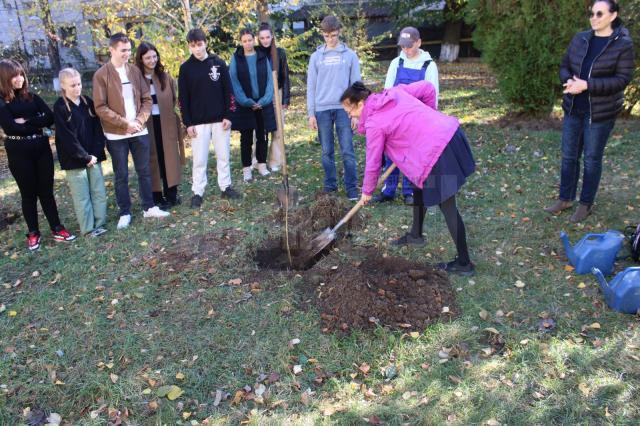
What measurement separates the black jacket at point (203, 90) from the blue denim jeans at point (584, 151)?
371cm

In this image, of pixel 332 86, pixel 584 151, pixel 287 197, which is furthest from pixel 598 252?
pixel 332 86

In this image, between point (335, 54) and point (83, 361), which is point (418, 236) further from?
point (83, 361)

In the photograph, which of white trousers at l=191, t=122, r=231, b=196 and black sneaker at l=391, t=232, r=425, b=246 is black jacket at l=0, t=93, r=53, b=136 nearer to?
white trousers at l=191, t=122, r=231, b=196

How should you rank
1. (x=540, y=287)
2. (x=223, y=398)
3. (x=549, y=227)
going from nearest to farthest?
(x=223, y=398)
(x=540, y=287)
(x=549, y=227)

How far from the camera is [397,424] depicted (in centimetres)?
283

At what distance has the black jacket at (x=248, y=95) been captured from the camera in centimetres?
644

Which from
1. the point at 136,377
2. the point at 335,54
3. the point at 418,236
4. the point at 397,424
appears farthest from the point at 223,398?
the point at 335,54

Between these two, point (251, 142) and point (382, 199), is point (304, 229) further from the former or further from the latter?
point (251, 142)

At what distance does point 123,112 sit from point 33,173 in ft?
3.54

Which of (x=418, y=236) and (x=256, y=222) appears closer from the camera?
(x=418, y=236)

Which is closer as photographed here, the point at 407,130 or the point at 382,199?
the point at 407,130

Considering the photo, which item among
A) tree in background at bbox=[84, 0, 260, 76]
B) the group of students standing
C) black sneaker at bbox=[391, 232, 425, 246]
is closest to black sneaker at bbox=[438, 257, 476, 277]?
the group of students standing

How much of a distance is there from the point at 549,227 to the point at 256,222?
3024 mm

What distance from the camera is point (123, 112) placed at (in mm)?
5215
